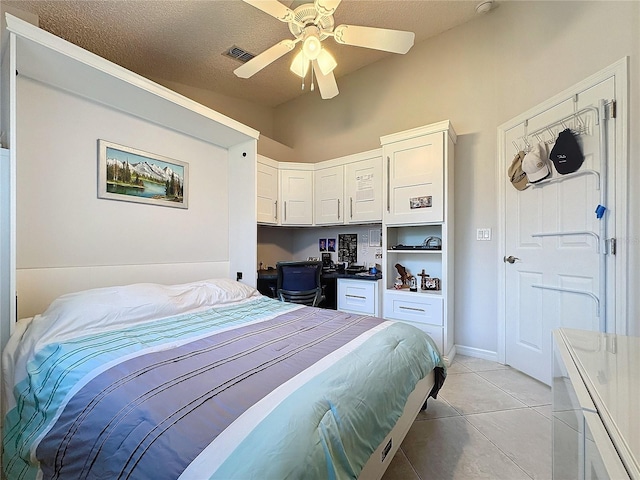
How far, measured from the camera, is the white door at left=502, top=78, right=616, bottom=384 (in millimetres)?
1893

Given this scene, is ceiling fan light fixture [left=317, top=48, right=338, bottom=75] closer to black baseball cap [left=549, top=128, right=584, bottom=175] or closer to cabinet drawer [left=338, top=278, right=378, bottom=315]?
black baseball cap [left=549, top=128, right=584, bottom=175]

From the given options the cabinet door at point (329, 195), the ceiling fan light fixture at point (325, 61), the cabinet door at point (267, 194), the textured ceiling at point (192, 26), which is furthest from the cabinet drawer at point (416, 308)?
the textured ceiling at point (192, 26)

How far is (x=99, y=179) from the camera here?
84.4 inches

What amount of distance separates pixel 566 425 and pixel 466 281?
6.71ft

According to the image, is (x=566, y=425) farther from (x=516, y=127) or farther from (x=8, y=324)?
(x=8, y=324)

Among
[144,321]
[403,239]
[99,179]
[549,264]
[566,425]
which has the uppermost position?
[99,179]

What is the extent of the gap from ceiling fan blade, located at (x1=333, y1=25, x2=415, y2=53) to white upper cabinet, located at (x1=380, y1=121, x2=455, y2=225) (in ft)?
3.29

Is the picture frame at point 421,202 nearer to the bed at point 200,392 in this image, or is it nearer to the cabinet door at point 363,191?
the cabinet door at point 363,191

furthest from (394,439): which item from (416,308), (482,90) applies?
(482,90)

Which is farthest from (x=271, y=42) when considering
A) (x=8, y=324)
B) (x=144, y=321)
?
(x=8, y=324)

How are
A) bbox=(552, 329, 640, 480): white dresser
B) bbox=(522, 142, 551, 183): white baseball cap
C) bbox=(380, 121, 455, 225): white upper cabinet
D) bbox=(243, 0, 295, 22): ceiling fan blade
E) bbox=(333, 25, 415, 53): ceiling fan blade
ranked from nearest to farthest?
bbox=(552, 329, 640, 480): white dresser, bbox=(243, 0, 295, 22): ceiling fan blade, bbox=(333, 25, 415, 53): ceiling fan blade, bbox=(522, 142, 551, 183): white baseball cap, bbox=(380, 121, 455, 225): white upper cabinet

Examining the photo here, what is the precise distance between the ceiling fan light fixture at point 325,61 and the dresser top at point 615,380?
2246mm

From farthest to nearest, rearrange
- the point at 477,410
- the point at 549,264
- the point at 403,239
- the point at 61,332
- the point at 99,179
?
the point at 403,239
the point at 549,264
the point at 99,179
the point at 477,410
the point at 61,332

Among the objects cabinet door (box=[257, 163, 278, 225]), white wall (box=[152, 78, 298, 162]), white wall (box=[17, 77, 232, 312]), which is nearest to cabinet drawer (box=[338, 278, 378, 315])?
cabinet door (box=[257, 163, 278, 225])
